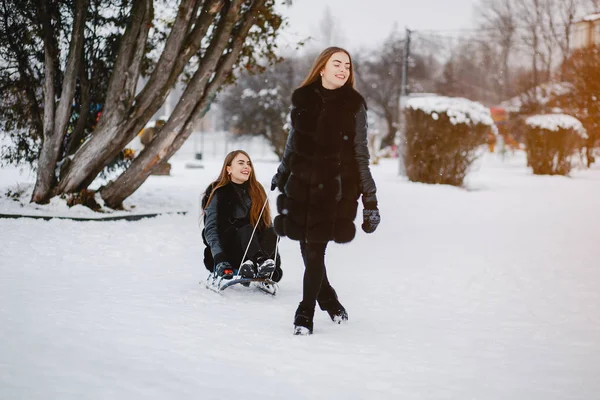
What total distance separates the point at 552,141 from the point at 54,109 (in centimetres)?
1758

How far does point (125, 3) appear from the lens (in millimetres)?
10367

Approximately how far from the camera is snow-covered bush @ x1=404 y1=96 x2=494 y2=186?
16562 millimetres

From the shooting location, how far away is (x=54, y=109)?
9.82m

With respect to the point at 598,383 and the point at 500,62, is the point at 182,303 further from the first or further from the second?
the point at 500,62

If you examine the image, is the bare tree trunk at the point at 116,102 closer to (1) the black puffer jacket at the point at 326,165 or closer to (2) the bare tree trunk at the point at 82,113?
(2) the bare tree trunk at the point at 82,113

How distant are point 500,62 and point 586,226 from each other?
41307mm

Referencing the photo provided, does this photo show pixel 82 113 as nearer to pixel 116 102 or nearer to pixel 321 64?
pixel 116 102

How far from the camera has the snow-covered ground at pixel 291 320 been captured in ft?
11.0

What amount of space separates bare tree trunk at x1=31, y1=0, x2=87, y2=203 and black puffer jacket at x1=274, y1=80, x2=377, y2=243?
6.01 metres

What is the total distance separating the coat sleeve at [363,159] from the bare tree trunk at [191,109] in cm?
605

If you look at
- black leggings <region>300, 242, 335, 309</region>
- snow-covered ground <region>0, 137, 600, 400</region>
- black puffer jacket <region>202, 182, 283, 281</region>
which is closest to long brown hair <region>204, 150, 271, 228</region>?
black puffer jacket <region>202, 182, 283, 281</region>

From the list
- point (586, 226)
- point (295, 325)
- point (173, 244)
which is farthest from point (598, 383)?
point (586, 226)

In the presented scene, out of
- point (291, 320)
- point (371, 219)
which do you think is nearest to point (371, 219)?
point (371, 219)

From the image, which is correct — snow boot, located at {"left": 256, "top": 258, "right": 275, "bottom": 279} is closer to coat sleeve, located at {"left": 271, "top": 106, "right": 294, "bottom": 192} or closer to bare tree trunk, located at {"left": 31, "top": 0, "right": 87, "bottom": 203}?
coat sleeve, located at {"left": 271, "top": 106, "right": 294, "bottom": 192}
